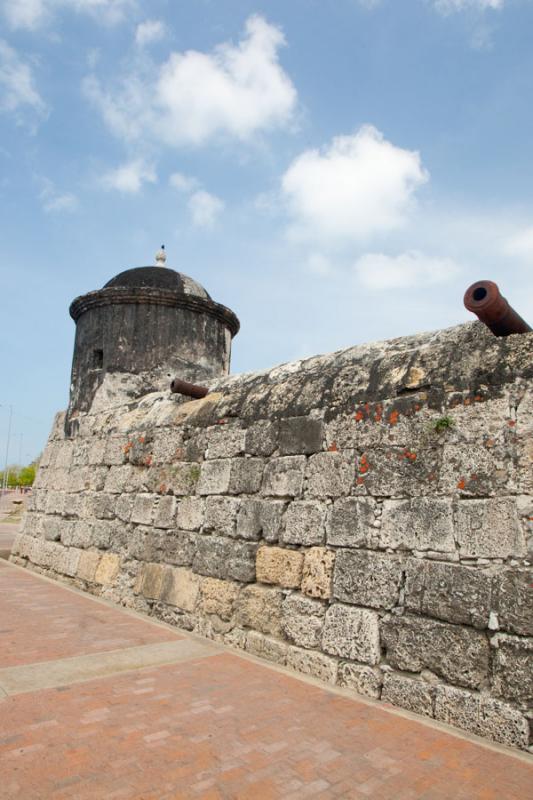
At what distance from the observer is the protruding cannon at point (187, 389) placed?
5.58 m

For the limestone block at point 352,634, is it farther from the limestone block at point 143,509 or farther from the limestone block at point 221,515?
the limestone block at point 143,509

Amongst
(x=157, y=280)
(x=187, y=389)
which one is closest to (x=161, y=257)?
(x=157, y=280)

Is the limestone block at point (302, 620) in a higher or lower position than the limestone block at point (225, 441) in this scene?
lower

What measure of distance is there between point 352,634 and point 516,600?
1.09 m

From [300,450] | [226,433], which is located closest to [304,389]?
[300,450]

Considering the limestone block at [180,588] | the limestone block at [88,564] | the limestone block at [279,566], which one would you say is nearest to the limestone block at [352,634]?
the limestone block at [279,566]

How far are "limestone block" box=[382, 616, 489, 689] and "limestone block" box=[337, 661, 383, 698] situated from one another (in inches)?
6.0

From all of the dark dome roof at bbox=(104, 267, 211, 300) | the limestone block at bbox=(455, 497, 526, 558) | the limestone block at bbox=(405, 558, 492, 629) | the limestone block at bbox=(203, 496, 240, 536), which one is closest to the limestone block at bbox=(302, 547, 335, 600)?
the limestone block at bbox=(405, 558, 492, 629)

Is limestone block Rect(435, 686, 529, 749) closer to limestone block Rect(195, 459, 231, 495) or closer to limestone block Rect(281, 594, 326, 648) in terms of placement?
limestone block Rect(281, 594, 326, 648)

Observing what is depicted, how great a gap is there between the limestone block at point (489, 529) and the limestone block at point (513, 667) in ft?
1.36

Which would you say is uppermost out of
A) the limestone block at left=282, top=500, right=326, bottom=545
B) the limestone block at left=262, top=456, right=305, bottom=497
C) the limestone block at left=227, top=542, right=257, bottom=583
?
the limestone block at left=262, top=456, right=305, bottom=497

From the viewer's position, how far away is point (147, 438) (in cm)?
608

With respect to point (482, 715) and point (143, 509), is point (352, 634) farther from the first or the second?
point (143, 509)

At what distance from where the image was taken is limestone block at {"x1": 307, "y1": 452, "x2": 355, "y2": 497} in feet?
12.7
